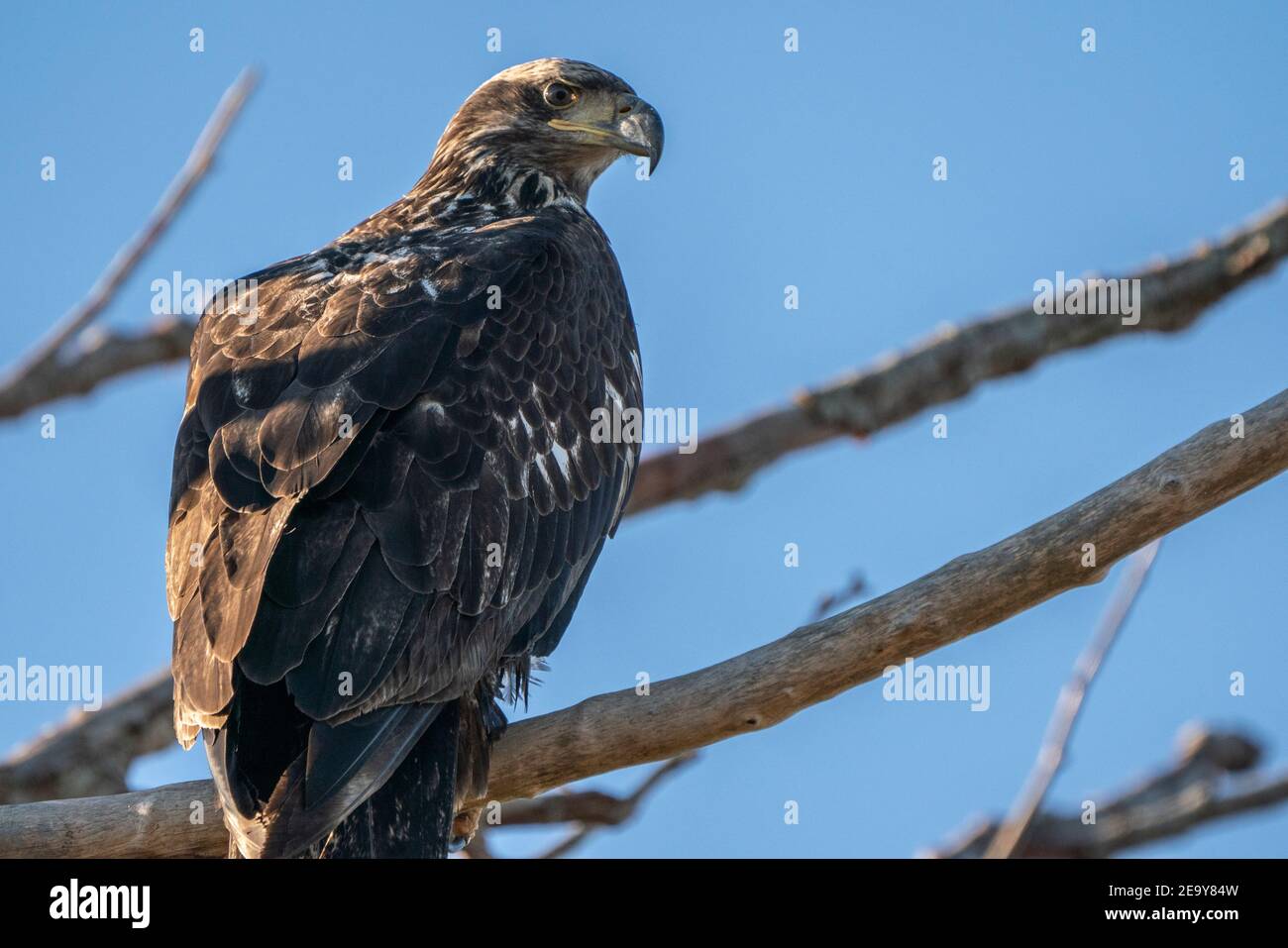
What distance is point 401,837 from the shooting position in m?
6.94

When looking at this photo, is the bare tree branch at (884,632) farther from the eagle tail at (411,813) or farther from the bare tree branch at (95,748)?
the bare tree branch at (95,748)

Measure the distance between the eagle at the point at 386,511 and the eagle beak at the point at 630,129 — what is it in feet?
2.35

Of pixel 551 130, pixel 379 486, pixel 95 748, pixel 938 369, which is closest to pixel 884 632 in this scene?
pixel 379 486

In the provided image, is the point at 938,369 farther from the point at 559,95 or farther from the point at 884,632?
the point at 884,632

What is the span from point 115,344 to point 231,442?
19.5ft

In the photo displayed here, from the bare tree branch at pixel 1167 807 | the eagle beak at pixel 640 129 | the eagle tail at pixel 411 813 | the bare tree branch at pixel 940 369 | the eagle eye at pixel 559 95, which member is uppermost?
the eagle eye at pixel 559 95

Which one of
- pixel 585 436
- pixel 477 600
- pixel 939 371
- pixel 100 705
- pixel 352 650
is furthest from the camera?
pixel 939 371

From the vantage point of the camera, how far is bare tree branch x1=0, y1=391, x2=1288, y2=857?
6867 mm

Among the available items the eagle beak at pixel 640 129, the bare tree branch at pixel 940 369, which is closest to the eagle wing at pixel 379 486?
the eagle beak at pixel 640 129

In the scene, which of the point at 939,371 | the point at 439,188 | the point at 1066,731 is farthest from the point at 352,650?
the point at 939,371

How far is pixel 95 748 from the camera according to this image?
12320 mm

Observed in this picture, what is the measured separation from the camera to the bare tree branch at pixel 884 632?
687cm

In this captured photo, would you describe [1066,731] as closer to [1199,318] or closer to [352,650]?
[352,650]

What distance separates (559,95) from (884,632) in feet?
14.7
